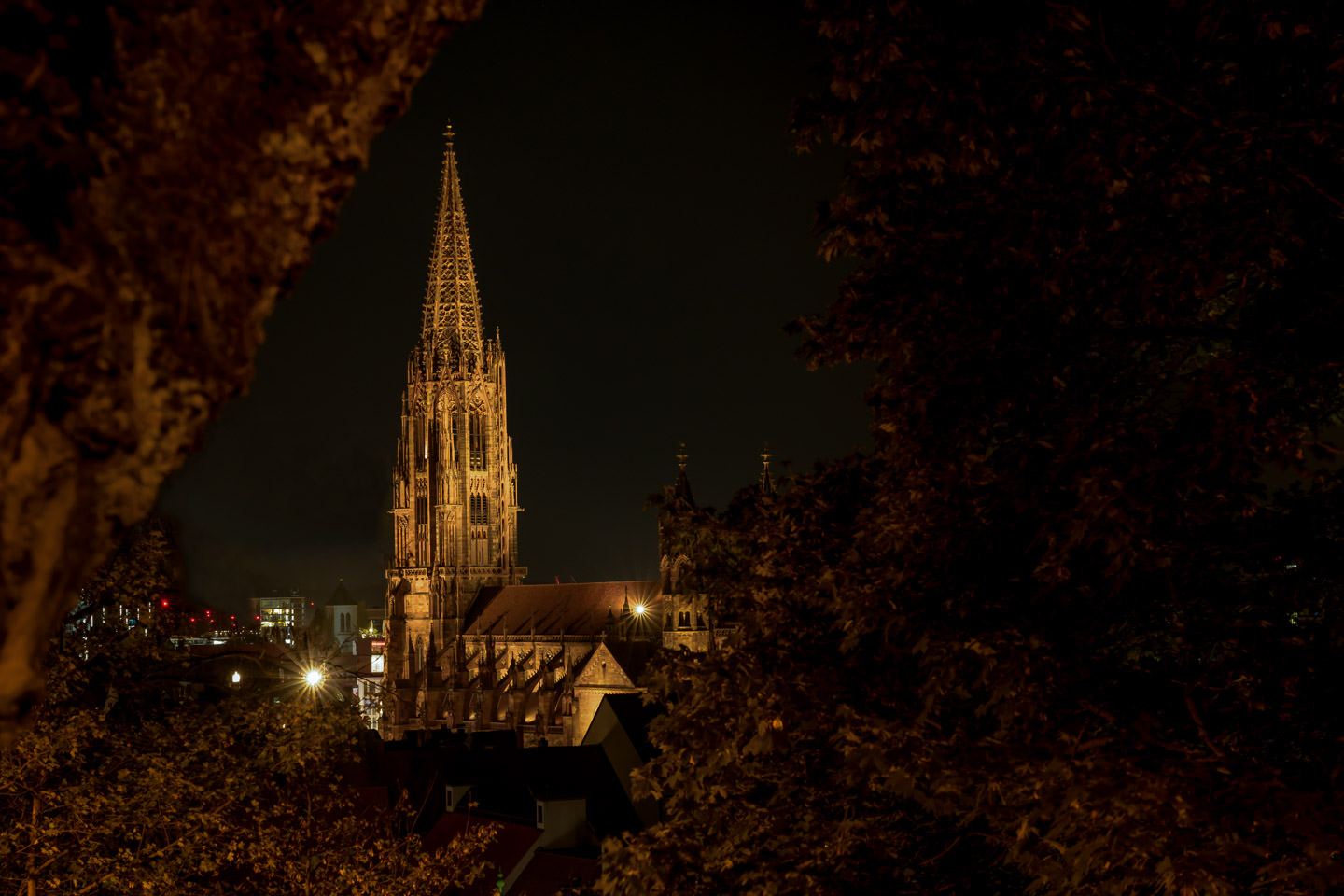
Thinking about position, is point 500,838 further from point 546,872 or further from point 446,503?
point 446,503

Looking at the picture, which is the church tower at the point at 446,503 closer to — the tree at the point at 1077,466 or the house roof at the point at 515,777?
the house roof at the point at 515,777

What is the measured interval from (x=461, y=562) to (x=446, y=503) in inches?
170

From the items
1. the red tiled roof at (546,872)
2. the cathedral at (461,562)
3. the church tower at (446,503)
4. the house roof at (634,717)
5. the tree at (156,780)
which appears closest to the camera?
the tree at (156,780)

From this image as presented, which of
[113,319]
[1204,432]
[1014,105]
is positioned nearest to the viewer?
[113,319]

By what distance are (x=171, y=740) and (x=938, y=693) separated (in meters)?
9.44

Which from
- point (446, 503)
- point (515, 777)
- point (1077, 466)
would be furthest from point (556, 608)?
point (1077, 466)

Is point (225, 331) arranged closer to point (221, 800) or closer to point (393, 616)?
point (221, 800)

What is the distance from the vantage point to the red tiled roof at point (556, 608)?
71.3 metres

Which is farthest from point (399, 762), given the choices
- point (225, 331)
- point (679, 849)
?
point (225, 331)

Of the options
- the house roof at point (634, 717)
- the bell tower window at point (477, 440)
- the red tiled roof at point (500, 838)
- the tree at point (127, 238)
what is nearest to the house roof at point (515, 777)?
the house roof at point (634, 717)

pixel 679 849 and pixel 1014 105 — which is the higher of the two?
pixel 1014 105

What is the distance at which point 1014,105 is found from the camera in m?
7.82

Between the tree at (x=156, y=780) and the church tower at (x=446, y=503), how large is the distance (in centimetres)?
6645

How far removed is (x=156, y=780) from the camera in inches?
490
